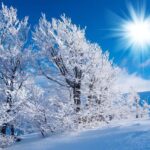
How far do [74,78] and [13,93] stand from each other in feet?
13.7

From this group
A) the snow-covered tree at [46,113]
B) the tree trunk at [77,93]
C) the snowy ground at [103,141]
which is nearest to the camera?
the snowy ground at [103,141]

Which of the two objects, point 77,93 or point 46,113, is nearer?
point 46,113

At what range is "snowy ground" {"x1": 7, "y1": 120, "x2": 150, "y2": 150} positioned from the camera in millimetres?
12352

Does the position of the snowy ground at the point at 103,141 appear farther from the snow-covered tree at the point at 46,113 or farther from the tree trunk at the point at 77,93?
the tree trunk at the point at 77,93

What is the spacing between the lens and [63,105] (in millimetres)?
18688

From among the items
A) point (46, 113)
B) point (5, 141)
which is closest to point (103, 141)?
point (46, 113)

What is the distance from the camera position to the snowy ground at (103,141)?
12.4m

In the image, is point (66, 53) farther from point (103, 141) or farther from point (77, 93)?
point (103, 141)

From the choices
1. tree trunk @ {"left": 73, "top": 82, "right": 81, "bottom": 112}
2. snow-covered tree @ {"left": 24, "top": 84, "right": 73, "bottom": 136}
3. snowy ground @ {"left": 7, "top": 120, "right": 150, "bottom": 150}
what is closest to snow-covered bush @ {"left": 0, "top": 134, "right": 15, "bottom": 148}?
snowy ground @ {"left": 7, "top": 120, "right": 150, "bottom": 150}

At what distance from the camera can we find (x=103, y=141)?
13.9m

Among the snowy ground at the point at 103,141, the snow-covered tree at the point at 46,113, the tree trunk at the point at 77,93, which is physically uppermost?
the tree trunk at the point at 77,93

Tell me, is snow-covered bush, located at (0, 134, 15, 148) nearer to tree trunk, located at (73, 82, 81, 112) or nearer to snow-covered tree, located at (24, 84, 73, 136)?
snow-covered tree, located at (24, 84, 73, 136)

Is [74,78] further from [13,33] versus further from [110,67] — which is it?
[110,67]


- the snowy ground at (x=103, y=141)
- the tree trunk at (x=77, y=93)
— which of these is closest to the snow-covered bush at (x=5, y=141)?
the snowy ground at (x=103, y=141)
